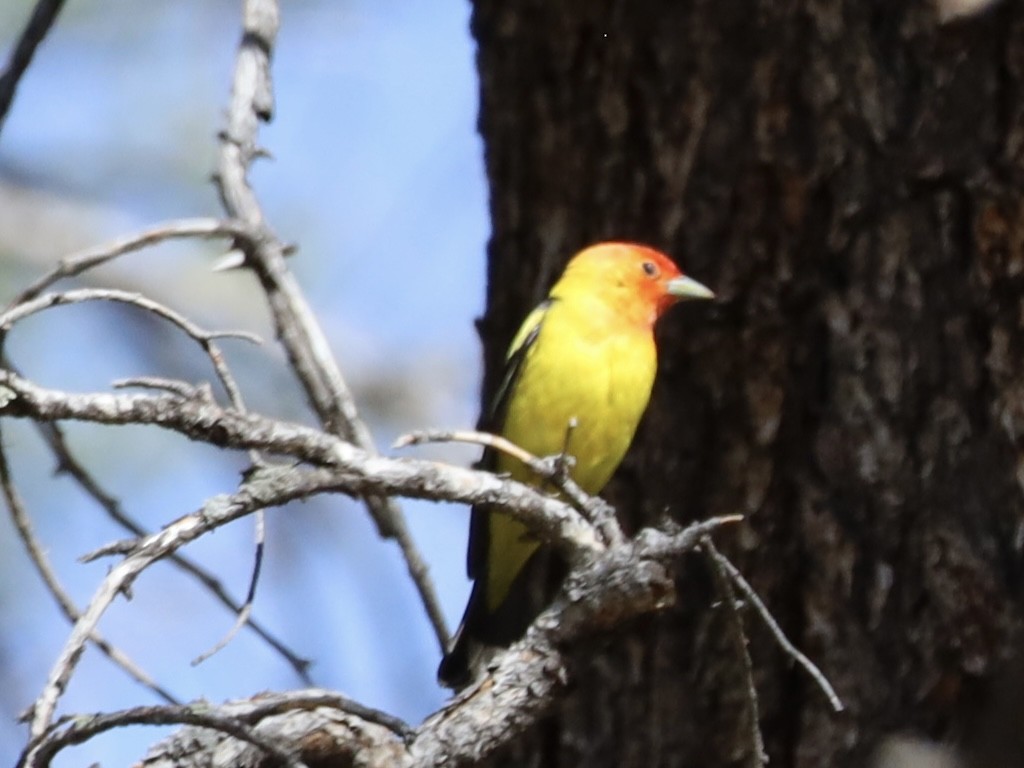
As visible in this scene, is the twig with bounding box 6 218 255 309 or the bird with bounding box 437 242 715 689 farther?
the bird with bounding box 437 242 715 689

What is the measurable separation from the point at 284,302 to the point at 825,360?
1.16 m

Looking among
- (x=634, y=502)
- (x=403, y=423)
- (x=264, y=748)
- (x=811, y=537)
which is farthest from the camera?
(x=403, y=423)

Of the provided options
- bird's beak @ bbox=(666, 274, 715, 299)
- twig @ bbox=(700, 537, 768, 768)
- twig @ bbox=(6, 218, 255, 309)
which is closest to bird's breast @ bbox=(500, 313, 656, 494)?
bird's beak @ bbox=(666, 274, 715, 299)

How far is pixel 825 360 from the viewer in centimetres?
312

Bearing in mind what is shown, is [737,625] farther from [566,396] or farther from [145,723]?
[566,396]

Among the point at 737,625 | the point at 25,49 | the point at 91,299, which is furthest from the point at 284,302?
the point at 737,625

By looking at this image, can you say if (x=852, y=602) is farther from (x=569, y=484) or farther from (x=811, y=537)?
(x=569, y=484)

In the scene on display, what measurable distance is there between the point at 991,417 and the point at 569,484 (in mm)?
1011

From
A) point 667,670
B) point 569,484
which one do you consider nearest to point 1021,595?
point 667,670

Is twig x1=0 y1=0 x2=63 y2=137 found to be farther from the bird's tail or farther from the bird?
the bird's tail

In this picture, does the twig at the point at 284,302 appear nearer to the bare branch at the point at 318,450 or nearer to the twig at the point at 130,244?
the twig at the point at 130,244

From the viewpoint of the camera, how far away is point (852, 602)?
305 cm

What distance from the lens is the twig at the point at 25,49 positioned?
10.2 feet

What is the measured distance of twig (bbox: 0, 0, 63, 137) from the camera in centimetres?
312
